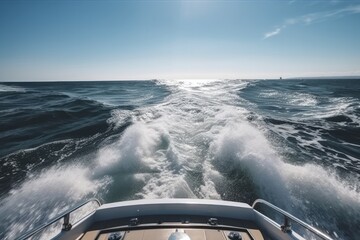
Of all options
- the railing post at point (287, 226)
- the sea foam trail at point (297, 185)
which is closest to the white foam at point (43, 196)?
the sea foam trail at point (297, 185)

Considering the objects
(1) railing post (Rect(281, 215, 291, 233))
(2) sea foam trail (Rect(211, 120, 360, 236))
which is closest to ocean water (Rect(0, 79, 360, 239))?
(2) sea foam trail (Rect(211, 120, 360, 236))

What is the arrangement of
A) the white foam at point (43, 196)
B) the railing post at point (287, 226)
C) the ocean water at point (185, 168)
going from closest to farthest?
the railing post at point (287, 226) → the white foam at point (43, 196) → the ocean water at point (185, 168)

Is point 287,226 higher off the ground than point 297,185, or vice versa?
point 287,226

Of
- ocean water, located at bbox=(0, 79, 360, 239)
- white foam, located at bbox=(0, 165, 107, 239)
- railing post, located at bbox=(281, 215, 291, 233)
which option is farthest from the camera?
ocean water, located at bbox=(0, 79, 360, 239)

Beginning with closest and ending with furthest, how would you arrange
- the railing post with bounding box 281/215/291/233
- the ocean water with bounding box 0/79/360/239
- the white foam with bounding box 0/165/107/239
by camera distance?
the railing post with bounding box 281/215/291/233 → the white foam with bounding box 0/165/107/239 → the ocean water with bounding box 0/79/360/239

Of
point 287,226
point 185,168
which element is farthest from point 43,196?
point 287,226

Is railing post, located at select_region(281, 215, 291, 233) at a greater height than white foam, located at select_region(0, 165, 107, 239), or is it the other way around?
railing post, located at select_region(281, 215, 291, 233)

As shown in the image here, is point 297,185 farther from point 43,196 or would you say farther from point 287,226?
point 43,196

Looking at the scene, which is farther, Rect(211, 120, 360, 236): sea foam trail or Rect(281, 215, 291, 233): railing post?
Rect(211, 120, 360, 236): sea foam trail

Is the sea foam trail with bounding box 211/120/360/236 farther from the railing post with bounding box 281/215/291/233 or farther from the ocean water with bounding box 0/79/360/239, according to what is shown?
the railing post with bounding box 281/215/291/233

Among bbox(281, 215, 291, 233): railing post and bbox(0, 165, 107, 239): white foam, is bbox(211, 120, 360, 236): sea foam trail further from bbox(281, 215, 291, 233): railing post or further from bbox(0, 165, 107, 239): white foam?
bbox(0, 165, 107, 239): white foam

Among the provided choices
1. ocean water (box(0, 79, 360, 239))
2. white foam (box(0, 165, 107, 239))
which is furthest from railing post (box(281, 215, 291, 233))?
white foam (box(0, 165, 107, 239))

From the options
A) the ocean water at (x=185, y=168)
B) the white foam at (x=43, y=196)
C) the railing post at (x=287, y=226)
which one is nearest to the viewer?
the railing post at (x=287, y=226)

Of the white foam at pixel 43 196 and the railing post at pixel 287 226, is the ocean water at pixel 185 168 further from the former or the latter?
the railing post at pixel 287 226
